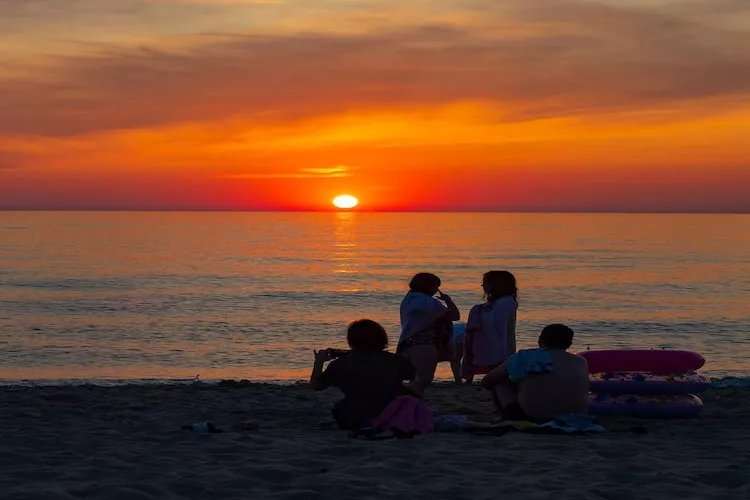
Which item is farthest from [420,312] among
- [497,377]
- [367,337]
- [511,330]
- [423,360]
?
[367,337]

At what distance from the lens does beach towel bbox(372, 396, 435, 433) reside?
9.01m

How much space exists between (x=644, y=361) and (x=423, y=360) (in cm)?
261

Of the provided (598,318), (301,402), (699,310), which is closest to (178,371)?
(301,402)

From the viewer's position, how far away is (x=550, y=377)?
9.18m

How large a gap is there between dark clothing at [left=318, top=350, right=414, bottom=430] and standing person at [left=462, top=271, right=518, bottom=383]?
240cm

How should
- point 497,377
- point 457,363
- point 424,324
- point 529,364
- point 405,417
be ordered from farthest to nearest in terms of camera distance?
point 457,363, point 424,324, point 497,377, point 529,364, point 405,417

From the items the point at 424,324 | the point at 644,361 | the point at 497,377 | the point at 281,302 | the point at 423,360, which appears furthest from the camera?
the point at 281,302

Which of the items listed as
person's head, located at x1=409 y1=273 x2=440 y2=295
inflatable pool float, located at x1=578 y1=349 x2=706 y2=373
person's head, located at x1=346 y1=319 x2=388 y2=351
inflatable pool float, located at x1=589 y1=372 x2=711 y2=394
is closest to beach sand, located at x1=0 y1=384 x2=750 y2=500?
inflatable pool float, located at x1=589 y1=372 x2=711 y2=394

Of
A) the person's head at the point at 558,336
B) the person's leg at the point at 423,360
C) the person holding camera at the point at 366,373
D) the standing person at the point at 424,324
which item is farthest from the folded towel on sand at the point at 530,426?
the person's leg at the point at 423,360

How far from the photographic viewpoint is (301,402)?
12.1 m

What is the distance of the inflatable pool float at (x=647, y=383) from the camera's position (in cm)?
1032

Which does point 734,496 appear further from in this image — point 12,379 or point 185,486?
point 12,379

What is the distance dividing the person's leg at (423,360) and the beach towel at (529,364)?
217 centimetres

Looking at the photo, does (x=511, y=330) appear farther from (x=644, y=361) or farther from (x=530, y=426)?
(x=530, y=426)
